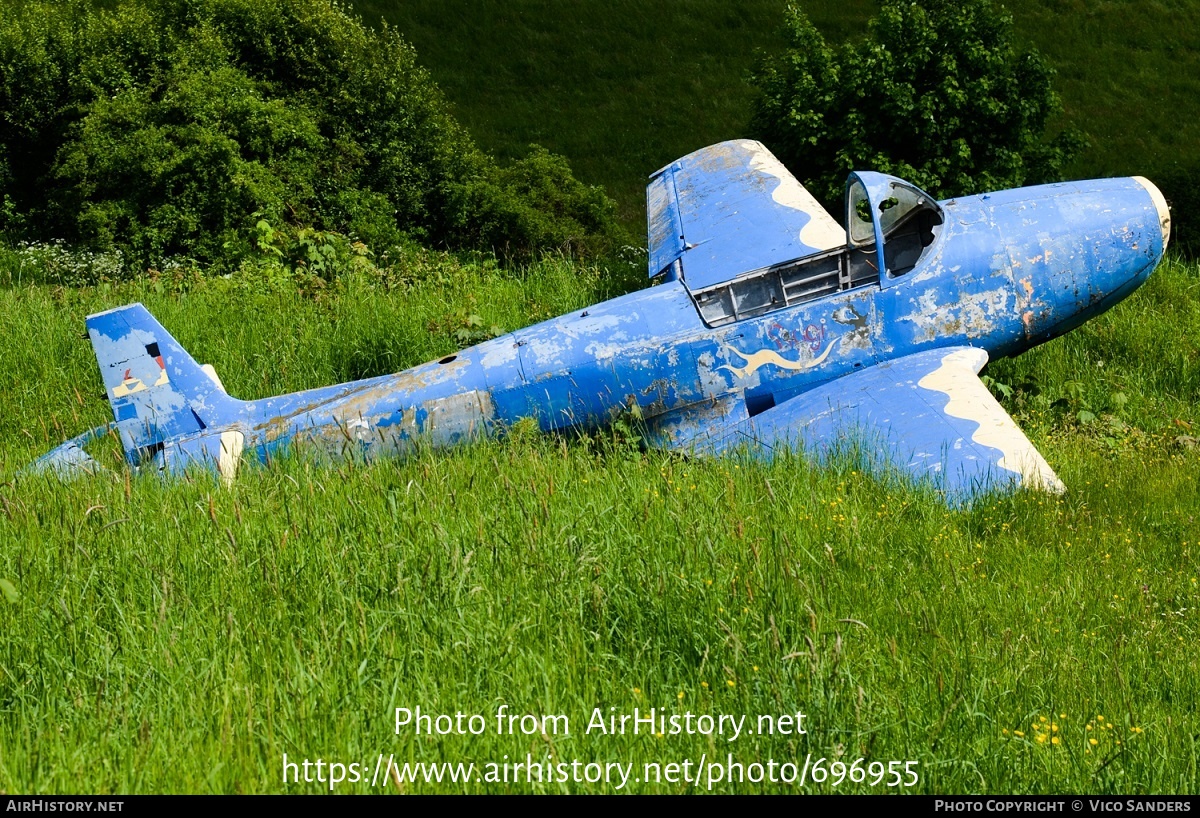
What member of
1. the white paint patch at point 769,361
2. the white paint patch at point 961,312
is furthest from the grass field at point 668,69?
the white paint patch at point 769,361

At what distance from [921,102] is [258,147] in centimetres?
1058

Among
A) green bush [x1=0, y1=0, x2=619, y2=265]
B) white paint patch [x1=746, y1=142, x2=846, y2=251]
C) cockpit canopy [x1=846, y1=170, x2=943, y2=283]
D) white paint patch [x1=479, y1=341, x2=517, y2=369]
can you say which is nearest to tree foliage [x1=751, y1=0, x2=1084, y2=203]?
white paint patch [x1=746, y1=142, x2=846, y2=251]

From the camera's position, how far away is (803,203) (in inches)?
427

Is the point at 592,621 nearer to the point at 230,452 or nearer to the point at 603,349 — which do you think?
the point at 603,349

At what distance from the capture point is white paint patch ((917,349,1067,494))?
6656mm

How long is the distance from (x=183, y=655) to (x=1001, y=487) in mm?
4957

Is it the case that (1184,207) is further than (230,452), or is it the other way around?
(1184,207)

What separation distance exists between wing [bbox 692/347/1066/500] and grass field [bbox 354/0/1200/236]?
2034cm

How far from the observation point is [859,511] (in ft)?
19.4

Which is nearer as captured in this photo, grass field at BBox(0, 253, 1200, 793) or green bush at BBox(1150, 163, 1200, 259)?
grass field at BBox(0, 253, 1200, 793)

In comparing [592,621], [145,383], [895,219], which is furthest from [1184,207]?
[592,621]

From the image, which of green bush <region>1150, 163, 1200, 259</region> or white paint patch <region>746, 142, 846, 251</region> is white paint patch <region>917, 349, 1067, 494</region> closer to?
white paint patch <region>746, 142, 846, 251</region>

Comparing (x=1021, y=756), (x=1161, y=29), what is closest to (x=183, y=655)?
(x=1021, y=756)

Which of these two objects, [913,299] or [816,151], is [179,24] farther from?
[913,299]
